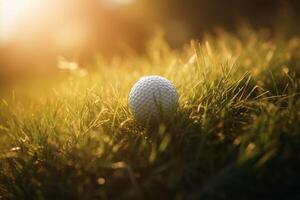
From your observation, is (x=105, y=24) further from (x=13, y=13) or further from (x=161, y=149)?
(x=161, y=149)

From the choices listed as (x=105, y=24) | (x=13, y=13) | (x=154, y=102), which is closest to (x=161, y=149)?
(x=154, y=102)

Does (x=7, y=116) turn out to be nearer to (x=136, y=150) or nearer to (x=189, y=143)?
(x=136, y=150)

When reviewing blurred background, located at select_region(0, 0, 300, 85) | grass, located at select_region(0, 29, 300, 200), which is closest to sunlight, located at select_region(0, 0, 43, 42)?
blurred background, located at select_region(0, 0, 300, 85)

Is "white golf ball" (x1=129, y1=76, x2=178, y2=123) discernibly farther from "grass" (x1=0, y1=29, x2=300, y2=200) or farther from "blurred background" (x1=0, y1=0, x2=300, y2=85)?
"blurred background" (x1=0, y1=0, x2=300, y2=85)

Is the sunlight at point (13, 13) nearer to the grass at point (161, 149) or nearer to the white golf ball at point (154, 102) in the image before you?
the grass at point (161, 149)

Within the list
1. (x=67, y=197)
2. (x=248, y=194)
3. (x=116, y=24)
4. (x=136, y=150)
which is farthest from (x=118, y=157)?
(x=116, y=24)

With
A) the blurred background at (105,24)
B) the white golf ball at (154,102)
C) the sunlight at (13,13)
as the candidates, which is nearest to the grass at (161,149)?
the white golf ball at (154,102)
